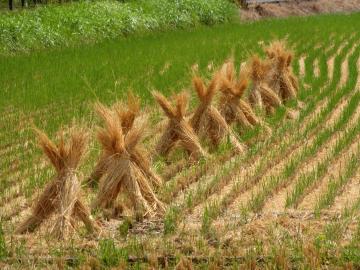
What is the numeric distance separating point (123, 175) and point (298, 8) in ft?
82.2

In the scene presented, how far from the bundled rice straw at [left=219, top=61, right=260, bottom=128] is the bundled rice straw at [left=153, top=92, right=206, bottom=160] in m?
0.93

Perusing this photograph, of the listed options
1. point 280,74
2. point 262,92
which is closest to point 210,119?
point 262,92

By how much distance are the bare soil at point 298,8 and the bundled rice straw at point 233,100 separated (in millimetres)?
19124

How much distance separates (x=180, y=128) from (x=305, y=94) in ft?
12.4

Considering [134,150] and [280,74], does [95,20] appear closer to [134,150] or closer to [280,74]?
[280,74]

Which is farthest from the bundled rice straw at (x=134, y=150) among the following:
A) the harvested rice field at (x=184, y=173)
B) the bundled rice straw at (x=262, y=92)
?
the bundled rice straw at (x=262, y=92)

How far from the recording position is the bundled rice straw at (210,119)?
23.2ft

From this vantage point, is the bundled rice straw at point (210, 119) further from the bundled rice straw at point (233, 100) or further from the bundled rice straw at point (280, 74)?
the bundled rice straw at point (280, 74)

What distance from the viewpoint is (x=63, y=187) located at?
472 cm

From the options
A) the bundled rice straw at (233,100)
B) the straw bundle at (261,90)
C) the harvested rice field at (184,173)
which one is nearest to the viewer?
the harvested rice field at (184,173)

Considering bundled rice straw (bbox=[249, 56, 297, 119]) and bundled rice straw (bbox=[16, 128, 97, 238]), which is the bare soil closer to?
bundled rice straw (bbox=[249, 56, 297, 119])

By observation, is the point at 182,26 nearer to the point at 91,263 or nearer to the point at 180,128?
the point at 180,128

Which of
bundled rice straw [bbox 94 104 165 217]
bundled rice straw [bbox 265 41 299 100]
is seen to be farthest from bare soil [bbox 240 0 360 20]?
bundled rice straw [bbox 94 104 165 217]

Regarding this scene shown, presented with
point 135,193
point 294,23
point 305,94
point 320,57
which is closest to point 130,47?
point 320,57
